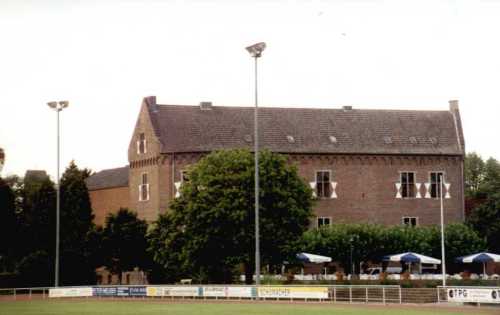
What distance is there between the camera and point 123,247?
69500 mm

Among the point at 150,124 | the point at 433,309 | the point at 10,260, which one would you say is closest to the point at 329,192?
the point at 150,124

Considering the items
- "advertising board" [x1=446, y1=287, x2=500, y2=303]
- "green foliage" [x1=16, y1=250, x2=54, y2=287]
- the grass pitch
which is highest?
"green foliage" [x1=16, y1=250, x2=54, y2=287]

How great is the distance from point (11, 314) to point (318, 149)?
4125 centimetres

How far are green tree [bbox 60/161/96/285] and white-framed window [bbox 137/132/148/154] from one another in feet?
20.6

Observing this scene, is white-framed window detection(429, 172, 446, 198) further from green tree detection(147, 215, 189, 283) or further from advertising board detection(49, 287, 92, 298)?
advertising board detection(49, 287, 92, 298)

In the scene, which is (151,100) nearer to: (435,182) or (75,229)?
(75,229)

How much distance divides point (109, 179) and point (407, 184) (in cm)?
2743

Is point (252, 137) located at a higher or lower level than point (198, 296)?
higher

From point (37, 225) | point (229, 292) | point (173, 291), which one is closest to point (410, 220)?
point (37, 225)

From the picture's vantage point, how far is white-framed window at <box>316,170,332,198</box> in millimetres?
77625

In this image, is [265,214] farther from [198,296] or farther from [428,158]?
[428,158]

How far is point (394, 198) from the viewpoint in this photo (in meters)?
79.4

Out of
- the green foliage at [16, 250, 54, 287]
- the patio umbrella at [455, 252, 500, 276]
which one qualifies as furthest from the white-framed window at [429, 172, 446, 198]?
the green foliage at [16, 250, 54, 287]

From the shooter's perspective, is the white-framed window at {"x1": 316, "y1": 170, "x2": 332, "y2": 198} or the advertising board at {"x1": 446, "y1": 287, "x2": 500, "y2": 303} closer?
the advertising board at {"x1": 446, "y1": 287, "x2": 500, "y2": 303}
